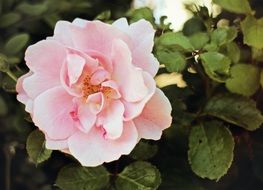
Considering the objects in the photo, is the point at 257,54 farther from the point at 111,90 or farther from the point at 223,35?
the point at 111,90

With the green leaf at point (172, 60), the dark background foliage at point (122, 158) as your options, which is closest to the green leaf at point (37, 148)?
the dark background foliage at point (122, 158)

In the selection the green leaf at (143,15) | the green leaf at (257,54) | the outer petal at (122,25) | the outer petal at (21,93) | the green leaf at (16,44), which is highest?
the outer petal at (122,25)

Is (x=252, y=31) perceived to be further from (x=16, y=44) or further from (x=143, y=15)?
(x=16, y=44)

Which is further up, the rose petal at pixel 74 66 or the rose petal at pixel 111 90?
the rose petal at pixel 74 66

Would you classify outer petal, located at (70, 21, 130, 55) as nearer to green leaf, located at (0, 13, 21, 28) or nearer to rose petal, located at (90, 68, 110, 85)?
rose petal, located at (90, 68, 110, 85)

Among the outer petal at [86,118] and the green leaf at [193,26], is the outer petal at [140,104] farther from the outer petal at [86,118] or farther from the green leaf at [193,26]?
the green leaf at [193,26]

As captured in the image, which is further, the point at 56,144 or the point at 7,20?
the point at 7,20

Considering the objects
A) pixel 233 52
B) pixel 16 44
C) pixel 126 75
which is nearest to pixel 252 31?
pixel 233 52

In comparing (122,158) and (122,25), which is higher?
(122,25)
